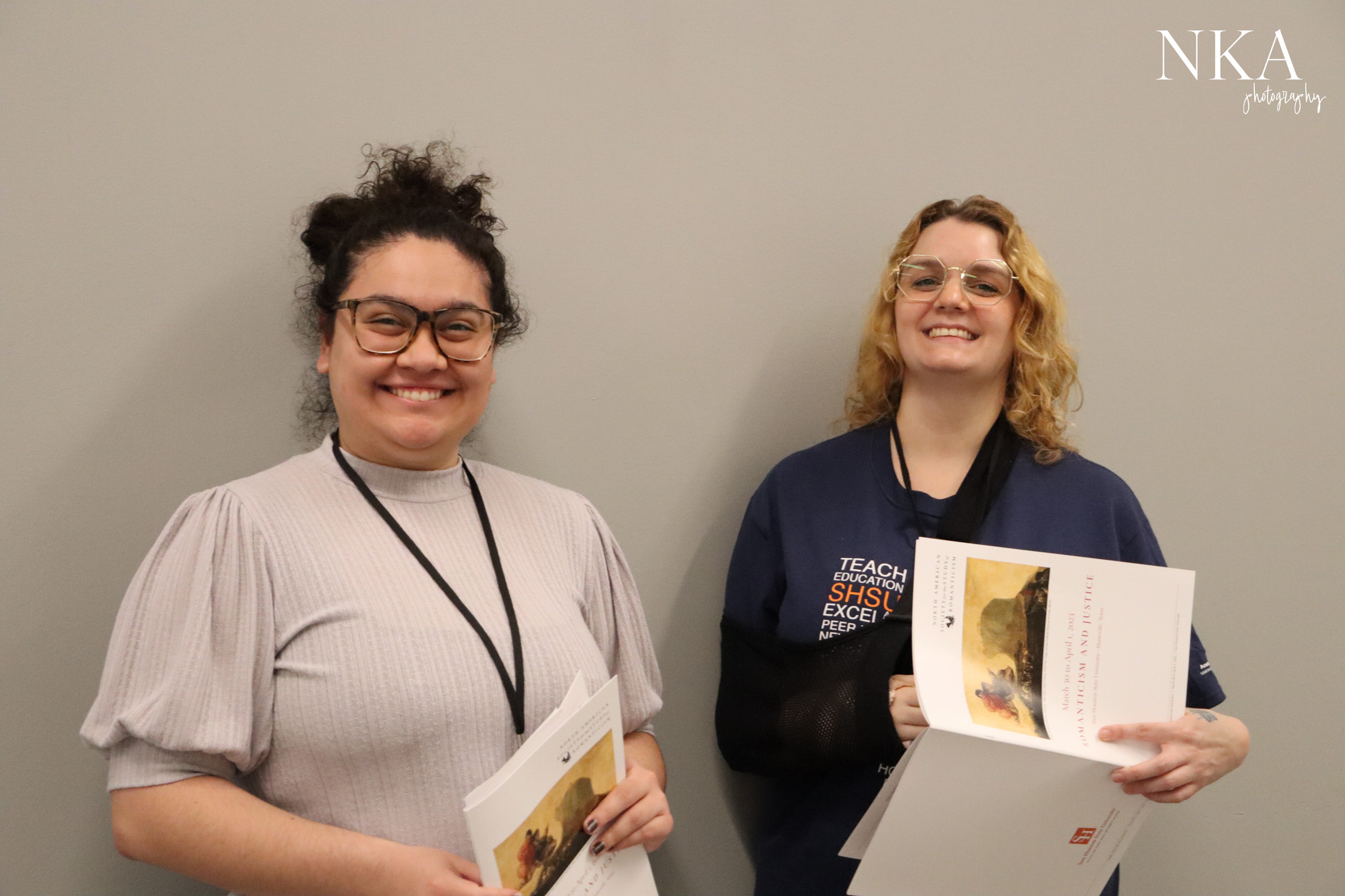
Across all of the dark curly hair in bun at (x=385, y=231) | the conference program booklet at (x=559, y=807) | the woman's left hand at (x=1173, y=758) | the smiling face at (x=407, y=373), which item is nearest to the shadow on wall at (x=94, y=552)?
the dark curly hair in bun at (x=385, y=231)

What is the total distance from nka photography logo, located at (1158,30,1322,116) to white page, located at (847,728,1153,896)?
167 centimetres

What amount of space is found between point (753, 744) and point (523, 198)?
1111 mm

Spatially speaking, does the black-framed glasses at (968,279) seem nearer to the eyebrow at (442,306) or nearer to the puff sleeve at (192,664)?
the eyebrow at (442,306)

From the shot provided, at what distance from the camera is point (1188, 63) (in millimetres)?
2109

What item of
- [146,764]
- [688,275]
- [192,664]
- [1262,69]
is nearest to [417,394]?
[192,664]

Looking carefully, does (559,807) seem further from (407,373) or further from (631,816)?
(407,373)

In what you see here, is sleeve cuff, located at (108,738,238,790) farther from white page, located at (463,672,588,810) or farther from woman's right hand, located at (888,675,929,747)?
woman's right hand, located at (888,675,929,747)

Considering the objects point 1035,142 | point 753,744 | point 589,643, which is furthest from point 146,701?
point 1035,142

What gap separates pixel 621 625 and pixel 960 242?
3.08ft

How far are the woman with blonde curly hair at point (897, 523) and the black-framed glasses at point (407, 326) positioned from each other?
718 mm

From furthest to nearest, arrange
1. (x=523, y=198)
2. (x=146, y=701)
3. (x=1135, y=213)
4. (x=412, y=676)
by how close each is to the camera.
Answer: (x=1135, y=213)
(x=523, y=198)
(x=412, y=676)
(x=146, y=701)

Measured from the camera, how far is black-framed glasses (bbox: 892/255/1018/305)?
5.44ft

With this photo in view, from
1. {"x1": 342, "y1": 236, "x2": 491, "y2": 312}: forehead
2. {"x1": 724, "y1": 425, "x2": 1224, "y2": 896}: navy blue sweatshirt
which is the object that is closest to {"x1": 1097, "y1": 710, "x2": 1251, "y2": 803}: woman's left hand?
{"x1": 724, "y1": 425, "x2": 1224, "y2": 896}: navy blue sweatshirt

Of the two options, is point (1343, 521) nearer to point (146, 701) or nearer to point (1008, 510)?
point (1008, 510)
